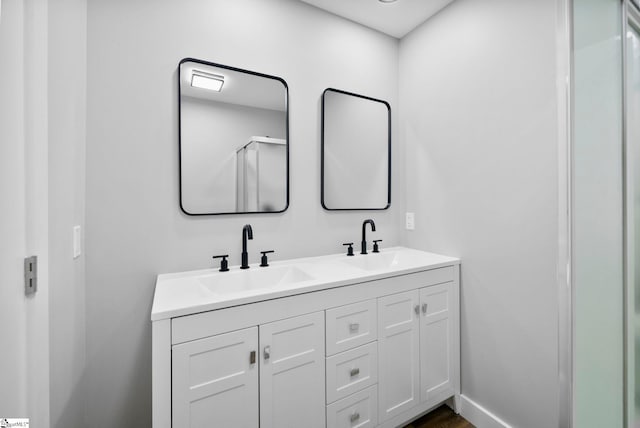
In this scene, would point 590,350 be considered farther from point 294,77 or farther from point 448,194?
point 294,77

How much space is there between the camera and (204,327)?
100 cm

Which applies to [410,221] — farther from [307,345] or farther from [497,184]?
[307,345]

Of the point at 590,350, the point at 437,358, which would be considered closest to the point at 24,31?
the point at 437,358

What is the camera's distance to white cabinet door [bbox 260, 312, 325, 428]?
1.10 metres

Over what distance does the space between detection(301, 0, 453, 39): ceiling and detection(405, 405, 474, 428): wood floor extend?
2.54m

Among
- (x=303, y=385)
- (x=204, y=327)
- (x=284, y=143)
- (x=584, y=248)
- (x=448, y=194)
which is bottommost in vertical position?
(x=303, y=385)

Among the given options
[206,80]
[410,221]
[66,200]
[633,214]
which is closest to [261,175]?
[206,80]

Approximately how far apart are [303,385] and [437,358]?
0.87 meters

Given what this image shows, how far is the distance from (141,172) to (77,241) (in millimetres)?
397

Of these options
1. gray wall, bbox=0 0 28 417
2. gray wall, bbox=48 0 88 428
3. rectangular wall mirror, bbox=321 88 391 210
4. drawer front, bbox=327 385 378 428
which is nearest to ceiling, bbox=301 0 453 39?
rectangular wall mirror, bbox=321 88 391 210

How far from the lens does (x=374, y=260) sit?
1846 mm

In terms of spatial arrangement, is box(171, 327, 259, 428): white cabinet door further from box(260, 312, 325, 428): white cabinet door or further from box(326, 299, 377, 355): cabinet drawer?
box(326, 299, 377, 355): cabinet drawer

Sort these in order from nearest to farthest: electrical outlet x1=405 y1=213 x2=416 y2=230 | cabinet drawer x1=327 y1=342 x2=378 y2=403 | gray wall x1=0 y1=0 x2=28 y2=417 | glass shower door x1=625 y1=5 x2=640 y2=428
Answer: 1. gray wall x1=0 y1=0 x2=28 y2=417
2. cabinet drawer x1=327 y1=342 x2=378 y2=403
3. glass shower door x1=625 y1=5 x2=640 y2=428
4. electrical outlet x1=405 y1=213 x2=416 y2=230

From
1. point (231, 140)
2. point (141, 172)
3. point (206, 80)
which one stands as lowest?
point (141, 172)
